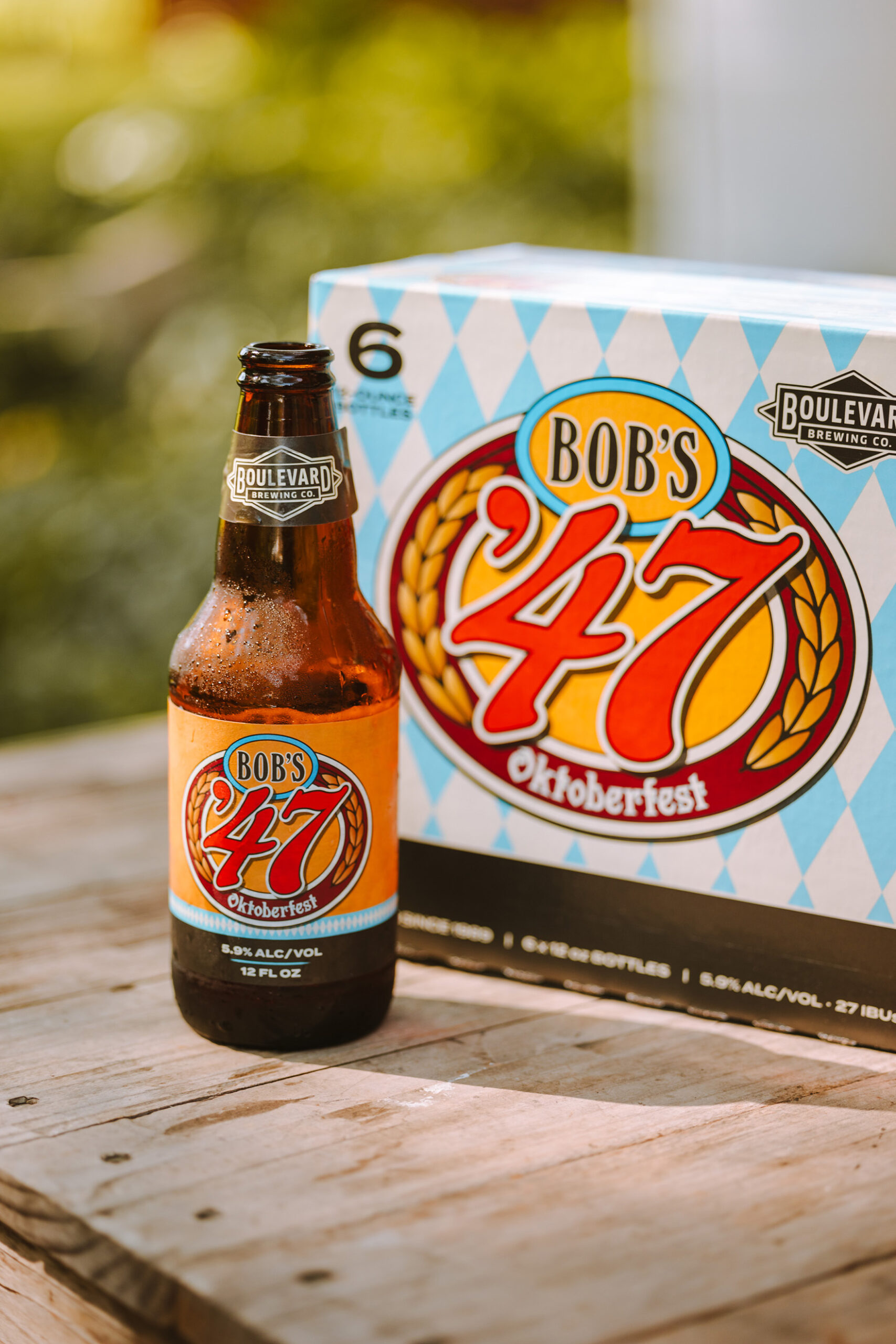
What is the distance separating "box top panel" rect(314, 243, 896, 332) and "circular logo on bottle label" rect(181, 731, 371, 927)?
350mm

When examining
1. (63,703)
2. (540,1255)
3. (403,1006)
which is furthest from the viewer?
(63,703)

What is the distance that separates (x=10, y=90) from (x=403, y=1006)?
319 cm

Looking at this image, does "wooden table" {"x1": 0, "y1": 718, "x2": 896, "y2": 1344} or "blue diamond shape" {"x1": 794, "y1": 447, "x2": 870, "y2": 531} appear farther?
"blue diamond shape" {"x1": 794, "y1": 447, "x2": 870, "y2": 531}

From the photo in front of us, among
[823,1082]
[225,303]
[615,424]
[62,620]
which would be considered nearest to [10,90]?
[225,303]

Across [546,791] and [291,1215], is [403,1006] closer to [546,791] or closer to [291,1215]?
[546,791]

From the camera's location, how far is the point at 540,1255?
734mm

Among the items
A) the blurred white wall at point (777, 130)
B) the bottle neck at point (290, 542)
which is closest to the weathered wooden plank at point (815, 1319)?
the bottle neck at point (290, 542)

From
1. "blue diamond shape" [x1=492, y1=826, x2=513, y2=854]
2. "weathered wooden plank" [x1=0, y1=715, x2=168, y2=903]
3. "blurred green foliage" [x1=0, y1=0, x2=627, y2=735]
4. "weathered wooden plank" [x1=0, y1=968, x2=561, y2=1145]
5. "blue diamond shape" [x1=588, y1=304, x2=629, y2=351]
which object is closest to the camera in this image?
"weathered wooden plank" [x1=0, y1=968, x2=561, y2=1145]

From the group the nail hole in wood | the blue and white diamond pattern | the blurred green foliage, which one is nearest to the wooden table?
the nail hole in wood

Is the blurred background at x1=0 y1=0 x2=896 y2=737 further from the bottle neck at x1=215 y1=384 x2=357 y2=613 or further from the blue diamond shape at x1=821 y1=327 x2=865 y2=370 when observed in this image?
the blue diamond shape at x1=821 y1=327 x2=865 y2=370

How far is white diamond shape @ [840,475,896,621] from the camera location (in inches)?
37.0

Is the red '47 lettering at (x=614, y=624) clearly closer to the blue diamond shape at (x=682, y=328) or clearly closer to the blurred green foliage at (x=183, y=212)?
the blue diamond shape at (x=682, y=328)

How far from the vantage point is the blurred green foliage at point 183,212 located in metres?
3.24

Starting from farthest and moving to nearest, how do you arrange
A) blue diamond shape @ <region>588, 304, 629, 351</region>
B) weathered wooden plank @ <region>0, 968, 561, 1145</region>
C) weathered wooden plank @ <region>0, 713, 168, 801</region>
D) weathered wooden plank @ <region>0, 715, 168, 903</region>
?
weathered wooden plank @ <region>0, 713, 168, 801</region> → weathered wooden plank @ <region>0, 715, 168, 903</region> → blue diamond shape @ <region>588, 304, 629, 351</region> → weathered wooden plank @ <region>0, 968, 561, 1145</region>
